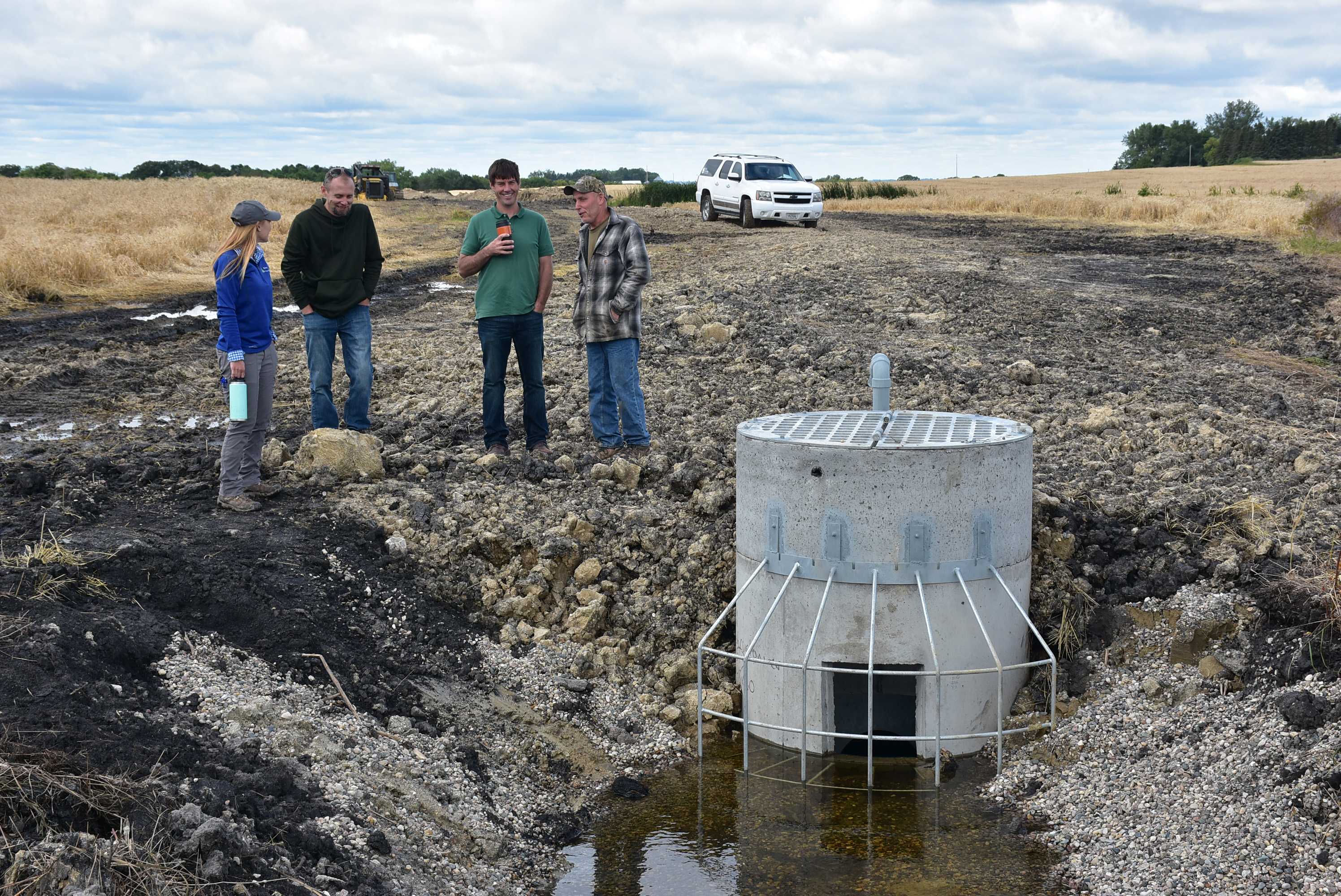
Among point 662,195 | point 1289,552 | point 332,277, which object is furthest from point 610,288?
point 662,195

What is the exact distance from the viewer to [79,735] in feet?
11.5

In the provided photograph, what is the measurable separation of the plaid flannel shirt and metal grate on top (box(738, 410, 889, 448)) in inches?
49.2

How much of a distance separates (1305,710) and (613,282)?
432 centimetres

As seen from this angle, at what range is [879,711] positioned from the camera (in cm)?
529

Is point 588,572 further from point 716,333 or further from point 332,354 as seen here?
point 716,333

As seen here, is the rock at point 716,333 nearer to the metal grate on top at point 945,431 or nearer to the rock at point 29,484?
the metal grate on top at point 945,431

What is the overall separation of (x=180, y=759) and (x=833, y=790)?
2.75m

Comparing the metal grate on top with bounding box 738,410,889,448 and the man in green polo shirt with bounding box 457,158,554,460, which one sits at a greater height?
the man in green polo shirt with bounding box 457,158,554,460

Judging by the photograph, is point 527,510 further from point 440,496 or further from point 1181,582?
point 1181,582

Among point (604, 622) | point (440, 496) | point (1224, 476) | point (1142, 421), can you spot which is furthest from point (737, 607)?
point (1142, 421)

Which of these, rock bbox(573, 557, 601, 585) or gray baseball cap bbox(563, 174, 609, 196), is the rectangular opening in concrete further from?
gray baseball cap bbox(563, 174, 609, 196)

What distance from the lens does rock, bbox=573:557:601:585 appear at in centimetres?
595

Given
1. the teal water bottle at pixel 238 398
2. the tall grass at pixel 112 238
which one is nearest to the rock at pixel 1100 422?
the teal water bottle at pixel 238 398

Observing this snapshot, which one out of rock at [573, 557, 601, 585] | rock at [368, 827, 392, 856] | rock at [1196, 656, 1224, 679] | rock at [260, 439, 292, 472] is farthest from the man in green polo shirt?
rock at [1196, 656, 1224, 679]
